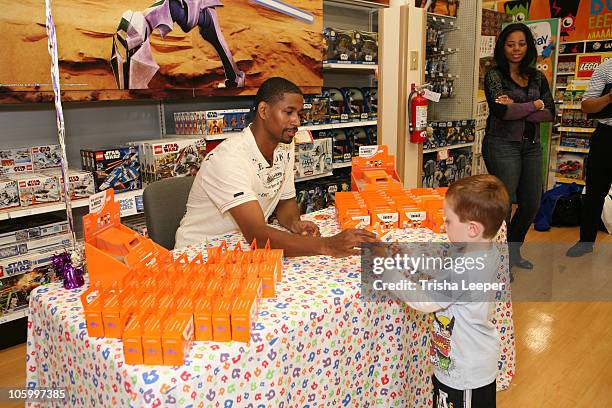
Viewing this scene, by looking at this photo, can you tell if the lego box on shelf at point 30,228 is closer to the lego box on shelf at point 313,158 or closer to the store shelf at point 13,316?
the store shelf at point 13,316

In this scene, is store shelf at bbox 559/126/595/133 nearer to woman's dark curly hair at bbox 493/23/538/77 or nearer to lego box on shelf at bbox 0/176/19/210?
woman's dark curly hair at bbox 493/23/538/77

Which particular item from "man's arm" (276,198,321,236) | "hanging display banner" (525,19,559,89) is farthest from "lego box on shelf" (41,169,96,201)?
"hanging display banner" (525,19,559,89)

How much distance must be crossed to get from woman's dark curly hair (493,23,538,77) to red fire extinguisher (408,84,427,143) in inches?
31.7

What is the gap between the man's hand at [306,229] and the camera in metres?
2.18

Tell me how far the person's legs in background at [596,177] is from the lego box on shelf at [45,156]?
3.90m

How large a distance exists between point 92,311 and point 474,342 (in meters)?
1.12

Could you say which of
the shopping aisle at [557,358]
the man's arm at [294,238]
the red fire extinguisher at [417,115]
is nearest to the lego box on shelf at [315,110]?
the red fire extinguisher at [417,115]

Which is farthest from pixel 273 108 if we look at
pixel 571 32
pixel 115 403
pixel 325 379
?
pixel 571 32

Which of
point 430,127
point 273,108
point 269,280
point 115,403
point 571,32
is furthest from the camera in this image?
point 571,32

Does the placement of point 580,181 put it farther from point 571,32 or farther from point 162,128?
point 162,128

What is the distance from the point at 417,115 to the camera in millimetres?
4305

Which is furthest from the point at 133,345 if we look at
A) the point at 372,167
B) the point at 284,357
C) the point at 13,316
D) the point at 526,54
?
the point at 526,54

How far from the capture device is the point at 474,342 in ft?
5.09

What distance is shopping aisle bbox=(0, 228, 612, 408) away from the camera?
2.42 metres
